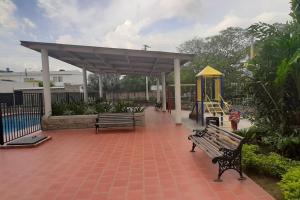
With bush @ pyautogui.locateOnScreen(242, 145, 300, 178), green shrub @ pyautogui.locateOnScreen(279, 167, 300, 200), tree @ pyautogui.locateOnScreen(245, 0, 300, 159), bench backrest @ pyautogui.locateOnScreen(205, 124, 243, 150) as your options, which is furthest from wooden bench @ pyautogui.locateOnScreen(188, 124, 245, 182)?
tree @ pyautogui.locateOnScreen(245, 0, 300, 159)

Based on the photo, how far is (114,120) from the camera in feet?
32.6

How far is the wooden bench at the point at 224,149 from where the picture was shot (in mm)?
4473

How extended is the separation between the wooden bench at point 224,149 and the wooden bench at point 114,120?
15.5ft

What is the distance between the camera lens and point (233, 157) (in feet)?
14.7

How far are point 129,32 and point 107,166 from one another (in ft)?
52.9

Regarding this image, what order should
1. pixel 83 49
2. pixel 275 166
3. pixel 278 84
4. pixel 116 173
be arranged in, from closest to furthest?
pixel 275 166, pixel 116 173, pixel 278 84, pixel 83 49

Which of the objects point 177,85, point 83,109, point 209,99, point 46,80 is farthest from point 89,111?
point 209,99

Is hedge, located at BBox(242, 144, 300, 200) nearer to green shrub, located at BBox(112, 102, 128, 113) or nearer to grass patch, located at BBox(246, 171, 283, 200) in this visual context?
grass patch, located at BBox(246, 171, 283, 200)

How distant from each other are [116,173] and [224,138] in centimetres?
237

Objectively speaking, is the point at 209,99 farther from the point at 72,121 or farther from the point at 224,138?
the point at 224,138

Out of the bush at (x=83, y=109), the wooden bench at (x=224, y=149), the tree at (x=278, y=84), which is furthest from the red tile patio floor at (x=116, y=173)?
the bush at (x=83, y=109)

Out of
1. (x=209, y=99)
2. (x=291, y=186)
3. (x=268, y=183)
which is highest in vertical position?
(x=209, y=99)

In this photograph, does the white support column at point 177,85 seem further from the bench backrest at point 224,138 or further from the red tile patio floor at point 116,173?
the bench backrest at point 224,138

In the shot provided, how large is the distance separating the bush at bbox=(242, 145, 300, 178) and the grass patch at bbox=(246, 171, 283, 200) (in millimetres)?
88
